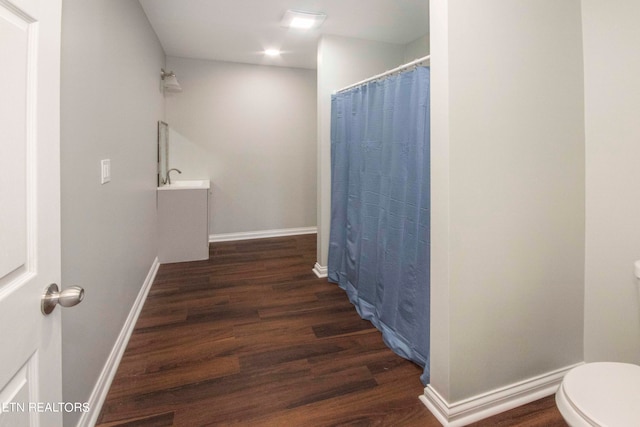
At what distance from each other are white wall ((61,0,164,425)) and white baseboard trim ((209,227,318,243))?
1881mm

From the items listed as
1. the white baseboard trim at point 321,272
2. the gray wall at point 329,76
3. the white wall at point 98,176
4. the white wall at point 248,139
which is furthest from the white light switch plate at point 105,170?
the white wall at point 248,139

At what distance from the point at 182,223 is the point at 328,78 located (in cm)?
222

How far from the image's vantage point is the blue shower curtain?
A: 186cm

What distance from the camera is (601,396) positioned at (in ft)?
3.39

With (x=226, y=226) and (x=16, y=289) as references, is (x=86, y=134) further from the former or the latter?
(x=226, y=226)

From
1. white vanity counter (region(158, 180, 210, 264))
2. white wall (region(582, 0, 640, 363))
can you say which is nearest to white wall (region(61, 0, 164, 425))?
white vanity counter (region(158, 180, 210, 264))

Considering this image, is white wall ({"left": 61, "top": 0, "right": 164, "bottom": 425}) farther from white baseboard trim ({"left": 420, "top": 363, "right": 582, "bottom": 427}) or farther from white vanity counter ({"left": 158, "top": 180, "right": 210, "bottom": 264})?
white baseboard trim ({"left": 420, "top": 363, "right": 582, "bottom": 427})

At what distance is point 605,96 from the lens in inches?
61.1

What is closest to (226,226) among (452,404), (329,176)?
(329,176)

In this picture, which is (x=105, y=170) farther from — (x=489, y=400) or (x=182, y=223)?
(x=489, y=400)

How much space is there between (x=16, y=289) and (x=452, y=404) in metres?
1.63

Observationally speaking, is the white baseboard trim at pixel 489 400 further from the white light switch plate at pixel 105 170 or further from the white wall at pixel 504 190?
the white light switch plate at pixel 105 170

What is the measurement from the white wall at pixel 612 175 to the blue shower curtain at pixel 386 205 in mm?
777

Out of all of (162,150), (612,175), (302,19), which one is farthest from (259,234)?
(612,175)
